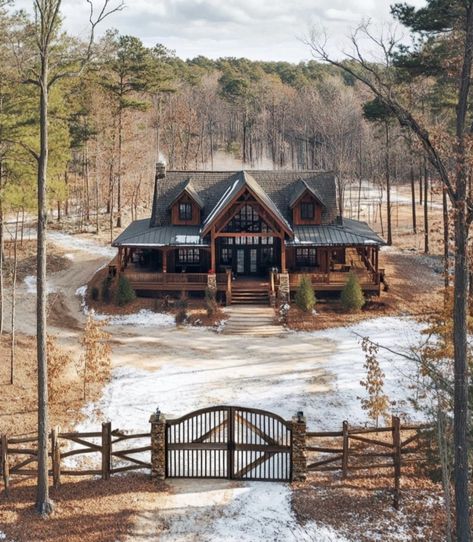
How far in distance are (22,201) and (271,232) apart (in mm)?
13169

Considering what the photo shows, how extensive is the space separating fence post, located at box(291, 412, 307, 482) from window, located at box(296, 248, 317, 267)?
20.0 m

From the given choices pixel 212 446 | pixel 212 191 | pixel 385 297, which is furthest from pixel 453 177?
pixel 212 191

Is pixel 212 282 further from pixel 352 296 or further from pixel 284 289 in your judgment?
pixel 352 296

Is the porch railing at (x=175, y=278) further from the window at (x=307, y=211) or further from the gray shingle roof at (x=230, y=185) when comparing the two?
the window at (x=307, y=211)

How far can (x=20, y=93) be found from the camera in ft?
74.2

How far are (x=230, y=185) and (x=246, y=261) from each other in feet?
15.0

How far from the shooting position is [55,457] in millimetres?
12977

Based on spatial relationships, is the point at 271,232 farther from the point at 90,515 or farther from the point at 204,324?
the point at 90,515

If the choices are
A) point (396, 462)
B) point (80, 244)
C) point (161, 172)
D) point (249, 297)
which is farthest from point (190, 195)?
point (396, 462)

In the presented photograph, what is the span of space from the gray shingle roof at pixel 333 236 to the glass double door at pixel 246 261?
2.68 meters

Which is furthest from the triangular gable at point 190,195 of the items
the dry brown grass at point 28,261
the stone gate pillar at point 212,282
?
the dry brown grass at point 28,261

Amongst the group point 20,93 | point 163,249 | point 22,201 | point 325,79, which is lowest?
point 163,249

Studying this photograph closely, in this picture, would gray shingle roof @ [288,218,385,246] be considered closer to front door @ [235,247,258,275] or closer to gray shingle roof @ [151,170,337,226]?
gray shingle roof @ [151,170,337,226]

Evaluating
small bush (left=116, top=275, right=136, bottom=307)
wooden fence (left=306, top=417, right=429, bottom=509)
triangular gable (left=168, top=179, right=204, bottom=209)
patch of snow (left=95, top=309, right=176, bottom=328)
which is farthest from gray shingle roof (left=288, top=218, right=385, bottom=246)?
wooden fence (left=306, top=417, right=429, bottom=509)
